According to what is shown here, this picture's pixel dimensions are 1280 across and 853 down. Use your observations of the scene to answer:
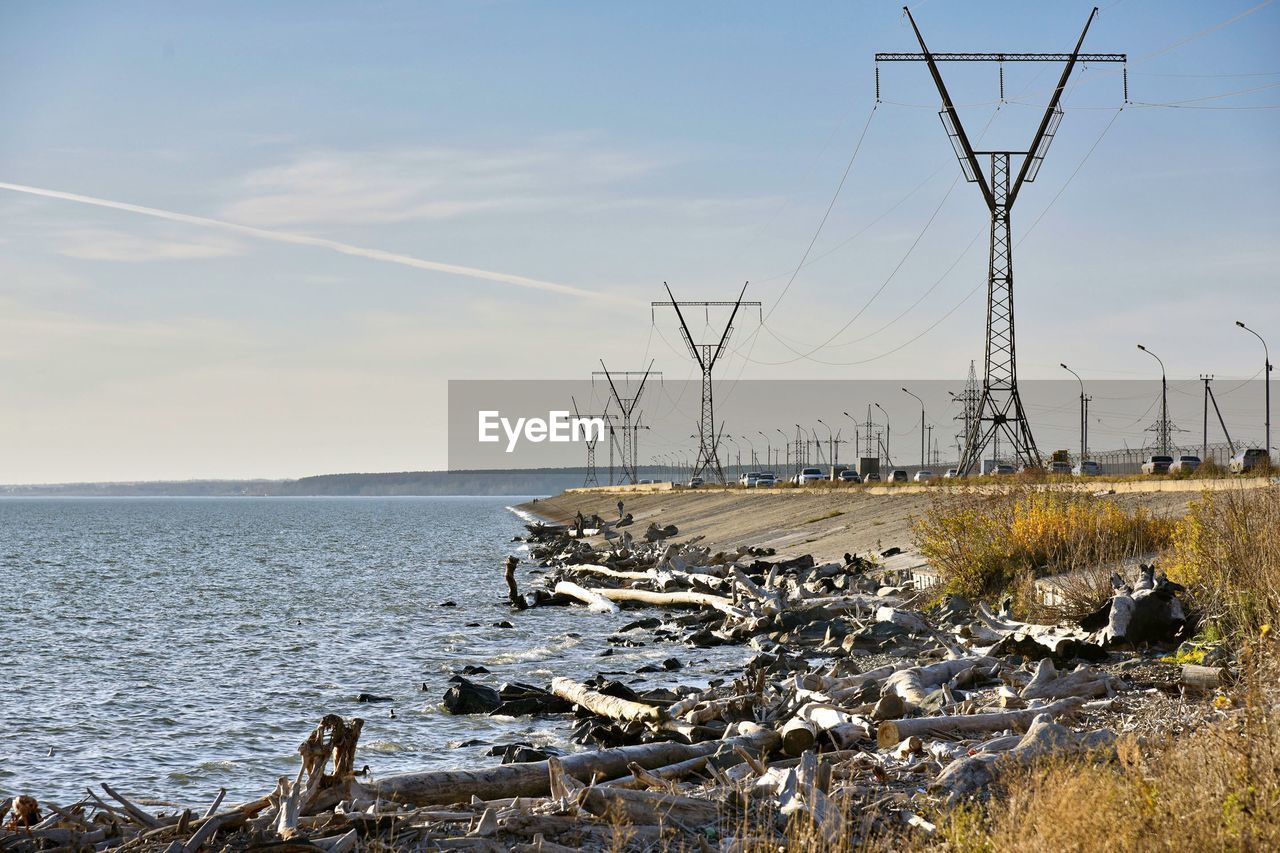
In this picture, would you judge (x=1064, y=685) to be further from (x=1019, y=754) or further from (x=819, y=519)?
(x=819, y=519)

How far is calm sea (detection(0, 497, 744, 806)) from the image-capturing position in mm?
16969

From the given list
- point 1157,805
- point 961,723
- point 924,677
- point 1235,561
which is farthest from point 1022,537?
point 1157,805

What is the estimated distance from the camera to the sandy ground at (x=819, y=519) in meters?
36.3

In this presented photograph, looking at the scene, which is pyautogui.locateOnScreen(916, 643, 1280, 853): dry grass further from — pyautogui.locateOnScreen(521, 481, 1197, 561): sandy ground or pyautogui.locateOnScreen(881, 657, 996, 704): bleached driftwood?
pyautogui.locateOnScreen(521, 481, 1197, 561): sandy ground

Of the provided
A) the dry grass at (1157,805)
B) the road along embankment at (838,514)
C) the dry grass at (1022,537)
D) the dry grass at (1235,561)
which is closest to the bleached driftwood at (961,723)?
the dry grass at (1157,805)

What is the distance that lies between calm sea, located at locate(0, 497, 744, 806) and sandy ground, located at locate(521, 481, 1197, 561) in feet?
32.2

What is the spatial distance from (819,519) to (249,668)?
30386 millimetres

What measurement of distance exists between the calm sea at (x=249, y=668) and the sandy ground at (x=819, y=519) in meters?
9.82

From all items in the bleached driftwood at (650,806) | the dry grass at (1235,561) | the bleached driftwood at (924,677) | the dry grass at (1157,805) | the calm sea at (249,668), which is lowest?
the calm sea at (249,668)

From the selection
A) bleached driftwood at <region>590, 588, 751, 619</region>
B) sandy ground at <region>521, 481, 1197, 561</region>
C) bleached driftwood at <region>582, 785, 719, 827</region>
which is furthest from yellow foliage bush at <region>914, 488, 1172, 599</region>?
bleached driftwood at <region>582, 785, 719, 827</region>

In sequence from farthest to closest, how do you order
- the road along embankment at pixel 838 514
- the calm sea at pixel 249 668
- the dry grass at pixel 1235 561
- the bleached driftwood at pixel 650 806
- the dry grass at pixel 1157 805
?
the road along embankment at pixel 838 514 → the calm sea at pixel 249 668 → the dry grass at pixel 1235 561 → the bleached driftwood at pixel 650 806 → the dry grass at pixel 1157 805

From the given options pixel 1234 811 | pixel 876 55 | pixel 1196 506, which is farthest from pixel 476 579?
pixel 1234 811

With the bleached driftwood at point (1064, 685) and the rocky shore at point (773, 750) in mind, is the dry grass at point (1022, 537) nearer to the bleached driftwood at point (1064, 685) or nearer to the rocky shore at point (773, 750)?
the rocky shore at point (773, 750)

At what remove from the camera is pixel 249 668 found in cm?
2708
